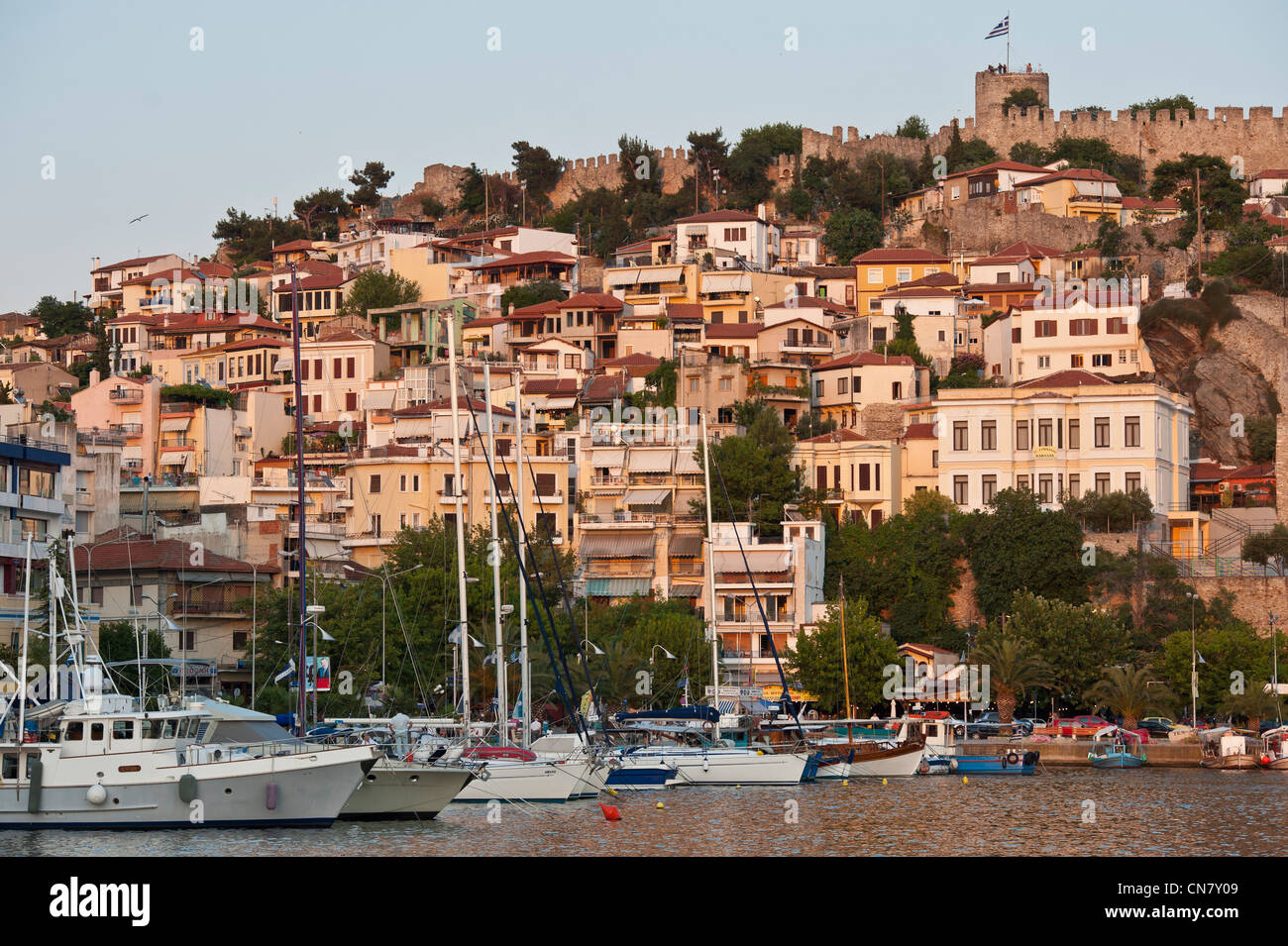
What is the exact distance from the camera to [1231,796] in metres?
43.9

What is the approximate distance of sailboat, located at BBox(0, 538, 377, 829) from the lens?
97.6ft

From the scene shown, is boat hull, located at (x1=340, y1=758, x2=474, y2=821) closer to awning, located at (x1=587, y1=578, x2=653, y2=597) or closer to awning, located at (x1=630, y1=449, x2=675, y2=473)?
awning, located at (x1=587, y1=578, x2=653, y2=597)

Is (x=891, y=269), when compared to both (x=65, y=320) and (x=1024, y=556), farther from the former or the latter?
(x=65, y=320)

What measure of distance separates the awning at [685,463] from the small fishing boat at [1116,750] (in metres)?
20.2

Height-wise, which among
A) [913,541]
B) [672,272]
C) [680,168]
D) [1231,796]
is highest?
[680,168]

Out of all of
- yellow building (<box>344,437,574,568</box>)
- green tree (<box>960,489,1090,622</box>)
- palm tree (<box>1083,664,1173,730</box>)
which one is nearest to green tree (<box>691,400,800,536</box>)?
yellow building (<box>344,437,574,568</box>)

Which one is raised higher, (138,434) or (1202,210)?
(1202,210)

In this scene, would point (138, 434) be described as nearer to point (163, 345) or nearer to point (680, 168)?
point (163, 345)

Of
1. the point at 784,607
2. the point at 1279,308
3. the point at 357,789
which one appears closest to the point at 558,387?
the point at 784,607

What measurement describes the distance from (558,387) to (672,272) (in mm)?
14561

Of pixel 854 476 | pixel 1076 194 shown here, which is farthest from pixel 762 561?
pixel 1076 194

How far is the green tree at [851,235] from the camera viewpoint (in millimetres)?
105625

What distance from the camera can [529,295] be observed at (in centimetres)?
9775

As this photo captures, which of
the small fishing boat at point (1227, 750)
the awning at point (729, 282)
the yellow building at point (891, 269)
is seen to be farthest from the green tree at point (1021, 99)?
the small fishing boat at point (1227, 750)
